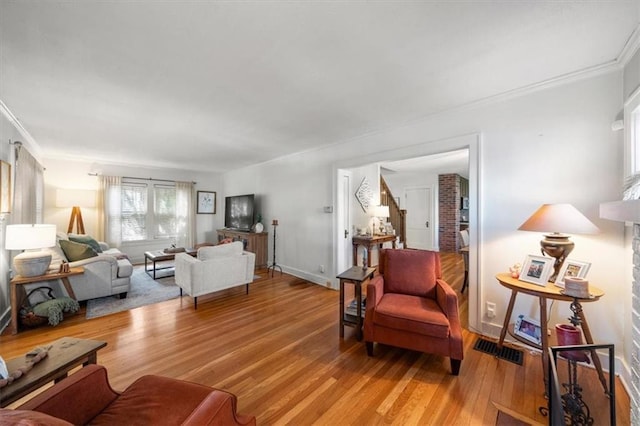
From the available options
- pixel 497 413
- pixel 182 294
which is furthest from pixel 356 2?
pixel 182 294

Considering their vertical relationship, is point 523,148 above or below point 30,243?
above

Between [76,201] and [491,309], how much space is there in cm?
735

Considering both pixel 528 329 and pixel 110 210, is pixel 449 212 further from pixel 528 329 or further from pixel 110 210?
pixel 110 210

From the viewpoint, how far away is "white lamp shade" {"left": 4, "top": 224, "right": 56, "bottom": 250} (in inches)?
95.1

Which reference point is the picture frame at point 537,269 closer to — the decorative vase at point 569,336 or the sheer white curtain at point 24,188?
the decorative vase at point 569,336

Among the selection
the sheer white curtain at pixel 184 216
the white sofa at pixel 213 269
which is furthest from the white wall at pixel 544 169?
the sheer white curtain at pixel 184 216

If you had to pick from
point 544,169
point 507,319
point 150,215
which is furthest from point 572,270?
point 150,215

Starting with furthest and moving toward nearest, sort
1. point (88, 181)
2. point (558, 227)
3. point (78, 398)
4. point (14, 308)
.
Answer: point (88, 181), point (14, 308), point (558, 227), point (78, 398)

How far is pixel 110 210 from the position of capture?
5637 mm

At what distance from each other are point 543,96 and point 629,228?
129cm

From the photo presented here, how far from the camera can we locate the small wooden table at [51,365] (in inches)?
38.4

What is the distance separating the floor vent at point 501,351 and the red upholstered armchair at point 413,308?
572mm

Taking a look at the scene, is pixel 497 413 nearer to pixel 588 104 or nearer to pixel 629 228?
pixel 629 228

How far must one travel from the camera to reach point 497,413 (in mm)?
1577
